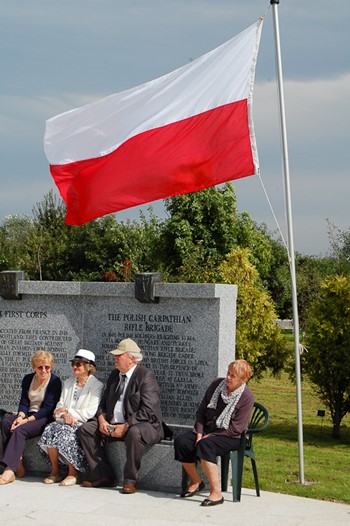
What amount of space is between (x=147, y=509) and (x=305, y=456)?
4479mm

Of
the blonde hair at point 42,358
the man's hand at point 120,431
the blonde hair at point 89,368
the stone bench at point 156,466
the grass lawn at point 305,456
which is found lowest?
the grass lawn at point 305,456

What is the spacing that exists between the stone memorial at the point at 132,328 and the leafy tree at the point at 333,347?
207 inches

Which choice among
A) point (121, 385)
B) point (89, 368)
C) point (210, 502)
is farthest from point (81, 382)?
point (210, 502)

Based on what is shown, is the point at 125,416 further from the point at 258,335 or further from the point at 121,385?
the point at 258,335

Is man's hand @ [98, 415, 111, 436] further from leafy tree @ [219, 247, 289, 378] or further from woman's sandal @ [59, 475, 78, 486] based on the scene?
leafy tree @ [219, 247, 289, 378]

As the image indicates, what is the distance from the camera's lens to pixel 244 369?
8.54m

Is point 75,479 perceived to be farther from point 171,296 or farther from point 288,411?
point 288,411

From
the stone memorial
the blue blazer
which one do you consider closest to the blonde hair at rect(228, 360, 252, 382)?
the stone memorial

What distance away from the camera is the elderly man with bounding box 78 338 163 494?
8.96 metres

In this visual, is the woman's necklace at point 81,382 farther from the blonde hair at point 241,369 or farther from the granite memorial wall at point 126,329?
the blonde hair at point 241,369

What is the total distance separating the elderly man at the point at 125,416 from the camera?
8.96 metres

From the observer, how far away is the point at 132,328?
10.2m

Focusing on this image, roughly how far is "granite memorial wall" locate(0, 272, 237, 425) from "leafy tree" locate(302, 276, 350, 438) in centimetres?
528

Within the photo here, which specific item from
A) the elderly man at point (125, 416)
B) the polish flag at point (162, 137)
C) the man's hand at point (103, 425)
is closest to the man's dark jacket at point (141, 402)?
the elderly man at point (125, 416)
